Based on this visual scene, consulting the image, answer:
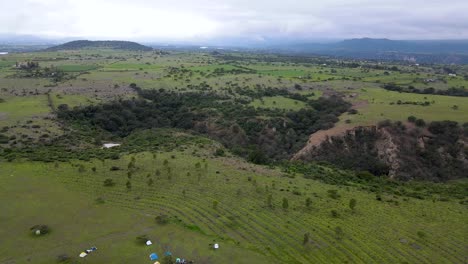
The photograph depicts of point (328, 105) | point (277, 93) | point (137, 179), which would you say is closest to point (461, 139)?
point (328, 105)

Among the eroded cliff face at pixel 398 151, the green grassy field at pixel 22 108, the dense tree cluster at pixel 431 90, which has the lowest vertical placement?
the eroded cliff face at pixel 398 151

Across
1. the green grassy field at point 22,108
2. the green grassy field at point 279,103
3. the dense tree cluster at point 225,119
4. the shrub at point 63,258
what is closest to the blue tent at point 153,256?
the shrub at point 63,258

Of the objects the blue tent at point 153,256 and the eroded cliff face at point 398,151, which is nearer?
the blue tent at point 153,256

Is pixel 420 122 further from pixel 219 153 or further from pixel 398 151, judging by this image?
pixel 219 153

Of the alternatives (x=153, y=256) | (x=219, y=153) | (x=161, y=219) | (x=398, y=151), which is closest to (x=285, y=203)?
(x=161, y=219)

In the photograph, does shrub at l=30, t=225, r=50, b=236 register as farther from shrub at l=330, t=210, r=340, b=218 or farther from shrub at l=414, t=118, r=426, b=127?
shrub at l=414, t=118, r=426, b=127

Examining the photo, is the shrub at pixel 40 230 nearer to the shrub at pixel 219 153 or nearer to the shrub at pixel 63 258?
the shrub at pixel 63 258
